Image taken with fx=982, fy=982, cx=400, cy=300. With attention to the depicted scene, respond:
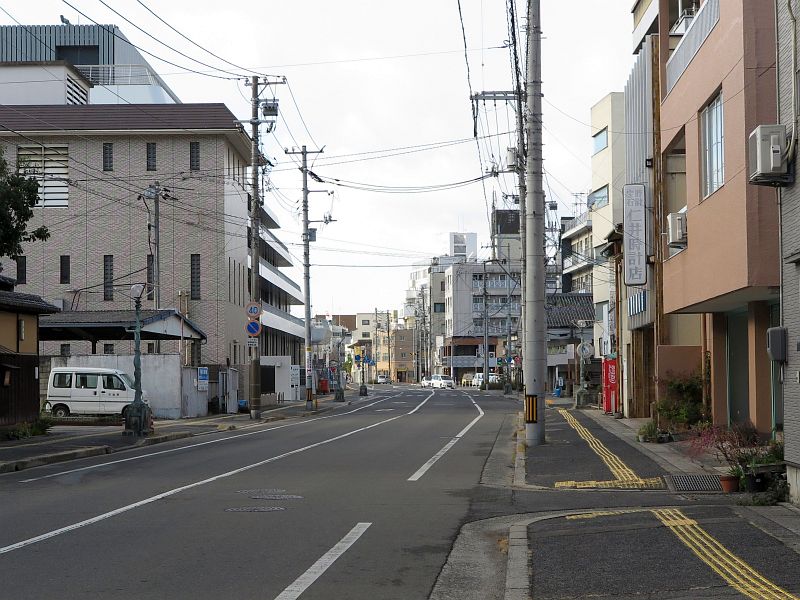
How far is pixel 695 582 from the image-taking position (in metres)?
7.77

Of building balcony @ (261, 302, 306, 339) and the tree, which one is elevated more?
the tree

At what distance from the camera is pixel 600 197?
59.0 metres

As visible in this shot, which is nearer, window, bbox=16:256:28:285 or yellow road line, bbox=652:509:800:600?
yellow road line, bbox=652:509:800:600

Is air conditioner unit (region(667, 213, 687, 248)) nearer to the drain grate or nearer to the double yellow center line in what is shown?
the double yellow center line

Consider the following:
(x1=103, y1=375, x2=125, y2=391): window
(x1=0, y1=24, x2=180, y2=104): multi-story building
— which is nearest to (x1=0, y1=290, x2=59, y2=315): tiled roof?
(x1=103, y1=375, x2=125, y2=391): window

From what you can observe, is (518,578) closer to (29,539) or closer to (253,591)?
(253,591)

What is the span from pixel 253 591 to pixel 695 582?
139 inches

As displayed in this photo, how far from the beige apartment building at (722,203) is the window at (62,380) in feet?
76.6

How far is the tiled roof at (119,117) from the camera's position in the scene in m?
50.8

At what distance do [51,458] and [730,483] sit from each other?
1446cm

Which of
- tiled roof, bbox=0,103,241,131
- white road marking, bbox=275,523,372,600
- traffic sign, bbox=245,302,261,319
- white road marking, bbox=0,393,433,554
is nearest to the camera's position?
white road marking, bbox=275,523,372,600

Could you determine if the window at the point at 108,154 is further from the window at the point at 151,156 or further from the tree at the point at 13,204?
the tree at the point at 13,204

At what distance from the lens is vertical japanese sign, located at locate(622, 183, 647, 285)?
96.0 feet

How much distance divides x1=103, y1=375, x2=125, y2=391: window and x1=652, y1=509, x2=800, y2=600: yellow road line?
99.6 feet
